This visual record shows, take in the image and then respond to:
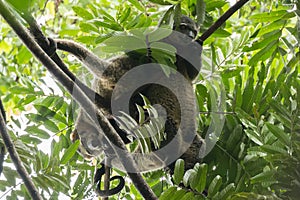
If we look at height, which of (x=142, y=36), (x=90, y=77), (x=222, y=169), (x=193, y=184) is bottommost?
(x=222, y=169)

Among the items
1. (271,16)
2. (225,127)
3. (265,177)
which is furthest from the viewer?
(271,16)

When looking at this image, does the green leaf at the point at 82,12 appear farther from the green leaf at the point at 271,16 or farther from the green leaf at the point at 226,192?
the green leaf at the point at 226,192

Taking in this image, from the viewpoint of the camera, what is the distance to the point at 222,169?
71.5 inches

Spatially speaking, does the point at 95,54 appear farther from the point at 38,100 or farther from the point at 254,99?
the point at 254,99

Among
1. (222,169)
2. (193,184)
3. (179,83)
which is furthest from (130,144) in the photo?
(193,184)

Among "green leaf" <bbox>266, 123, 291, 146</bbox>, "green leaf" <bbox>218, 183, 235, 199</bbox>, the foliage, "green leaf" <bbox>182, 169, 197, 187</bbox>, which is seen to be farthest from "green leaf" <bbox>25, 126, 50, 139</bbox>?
"green leaf" <bbox>266, 123, 291, 146</bbox>

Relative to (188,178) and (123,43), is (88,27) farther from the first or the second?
(188,178)

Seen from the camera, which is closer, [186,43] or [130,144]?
[130,144]

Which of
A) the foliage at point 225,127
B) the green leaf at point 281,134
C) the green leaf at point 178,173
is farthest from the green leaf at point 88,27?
the green leaf at point 281,134

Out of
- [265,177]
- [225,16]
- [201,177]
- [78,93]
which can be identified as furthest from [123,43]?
[265,177]

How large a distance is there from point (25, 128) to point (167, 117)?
2.21 ft

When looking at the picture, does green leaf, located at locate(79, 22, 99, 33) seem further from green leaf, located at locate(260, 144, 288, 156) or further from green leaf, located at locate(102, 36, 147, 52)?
green leaf, located at locate(260, 144, 288, 156)

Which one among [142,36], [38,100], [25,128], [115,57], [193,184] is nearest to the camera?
[193,184]

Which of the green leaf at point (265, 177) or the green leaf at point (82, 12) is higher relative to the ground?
the green leaf at point (82, 12)
